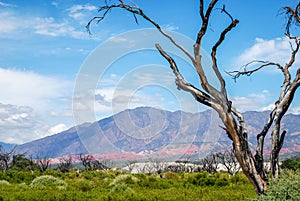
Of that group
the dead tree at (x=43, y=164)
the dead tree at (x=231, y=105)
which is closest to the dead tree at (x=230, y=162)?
the dead tree at (x=43, y=164)

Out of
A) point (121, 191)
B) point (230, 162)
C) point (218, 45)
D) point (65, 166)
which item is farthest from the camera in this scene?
point (230, 162)

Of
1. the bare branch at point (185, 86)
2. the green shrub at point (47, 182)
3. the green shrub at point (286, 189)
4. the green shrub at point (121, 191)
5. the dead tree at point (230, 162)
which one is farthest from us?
the dead tree at point (230, 162)

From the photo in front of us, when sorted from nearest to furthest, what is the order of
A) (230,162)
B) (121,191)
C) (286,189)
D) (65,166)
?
(286,189)
(121,191)
(65,166)
(230,162)

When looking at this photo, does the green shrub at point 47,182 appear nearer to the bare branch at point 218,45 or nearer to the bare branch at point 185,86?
the bare branch at point 185,86

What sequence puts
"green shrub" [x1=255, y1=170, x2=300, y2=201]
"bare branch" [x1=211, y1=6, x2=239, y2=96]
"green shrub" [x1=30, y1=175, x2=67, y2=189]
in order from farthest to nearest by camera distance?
"green shrub" [x1=30, y1=175, x2=67, y2=189] → "bare branch" [x1=211, y1=6, x2=239, y2=96] → "green shrub" [x1=255, y1=170, x2=300, y2=201]

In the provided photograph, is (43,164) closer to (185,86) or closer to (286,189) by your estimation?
(185,86)

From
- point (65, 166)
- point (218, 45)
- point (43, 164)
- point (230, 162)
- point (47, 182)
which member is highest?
point (218, 45)

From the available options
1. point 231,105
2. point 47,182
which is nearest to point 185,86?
point 231,105

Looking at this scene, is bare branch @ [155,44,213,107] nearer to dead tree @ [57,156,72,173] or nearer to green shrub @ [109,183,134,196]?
green shrub @ [109,183,134,196]

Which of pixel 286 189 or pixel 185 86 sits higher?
pixel 185 86

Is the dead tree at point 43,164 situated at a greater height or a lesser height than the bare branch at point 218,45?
lesser

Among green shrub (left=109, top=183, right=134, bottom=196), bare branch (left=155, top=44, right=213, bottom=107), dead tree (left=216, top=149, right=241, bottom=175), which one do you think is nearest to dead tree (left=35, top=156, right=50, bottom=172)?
dead tree (left=216, top=149, right=241, bottom=175)

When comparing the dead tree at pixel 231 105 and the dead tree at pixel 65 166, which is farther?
the dead tree at pixel 65 166

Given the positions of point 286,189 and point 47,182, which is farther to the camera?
point 47,182
